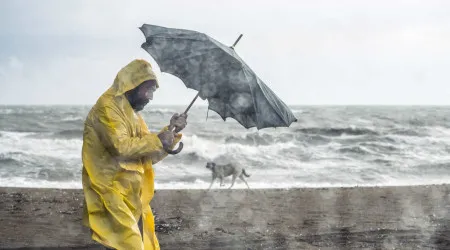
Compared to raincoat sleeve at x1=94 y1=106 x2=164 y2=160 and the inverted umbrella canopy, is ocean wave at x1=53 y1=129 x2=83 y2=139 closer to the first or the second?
the inverted umbrella canopy

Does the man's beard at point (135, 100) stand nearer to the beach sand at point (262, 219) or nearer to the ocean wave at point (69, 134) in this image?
the beach sand at point (262, 219)

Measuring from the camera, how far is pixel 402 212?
9516 millimetres

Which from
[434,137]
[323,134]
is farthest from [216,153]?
[434,137]

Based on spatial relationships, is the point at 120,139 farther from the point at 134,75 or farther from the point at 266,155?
the point at 266,155

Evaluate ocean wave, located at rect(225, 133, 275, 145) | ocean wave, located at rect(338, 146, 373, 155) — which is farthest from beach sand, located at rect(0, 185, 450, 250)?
ocean wave, located at rect(225, 133, 275, 145)

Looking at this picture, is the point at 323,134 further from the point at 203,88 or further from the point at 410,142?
the point at 203,88

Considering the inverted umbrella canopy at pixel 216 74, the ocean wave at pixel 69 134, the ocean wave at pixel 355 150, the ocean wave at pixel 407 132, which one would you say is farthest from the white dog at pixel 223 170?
the ocean wave at pixel 407 132

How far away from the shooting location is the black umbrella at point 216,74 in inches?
151

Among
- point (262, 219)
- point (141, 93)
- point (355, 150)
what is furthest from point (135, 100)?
point (355, 150)

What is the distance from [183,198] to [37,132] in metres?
21.3

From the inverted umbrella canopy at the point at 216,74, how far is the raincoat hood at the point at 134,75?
1.43 feet

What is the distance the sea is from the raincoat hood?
33.1 feet

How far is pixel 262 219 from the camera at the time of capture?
8.86m

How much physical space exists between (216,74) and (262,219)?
5.28 meters
